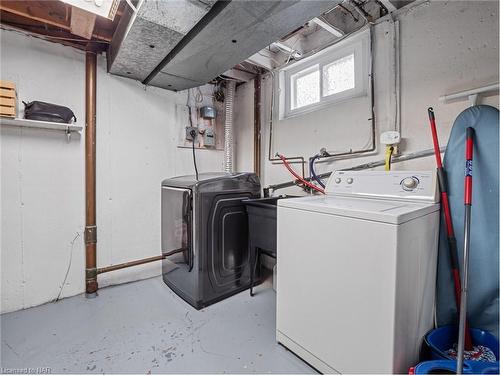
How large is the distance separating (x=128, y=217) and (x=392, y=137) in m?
2.37

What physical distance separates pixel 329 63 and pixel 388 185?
1411 mm

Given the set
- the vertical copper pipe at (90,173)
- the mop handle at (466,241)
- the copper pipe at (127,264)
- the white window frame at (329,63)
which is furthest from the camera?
the copper pipe at (127,264)

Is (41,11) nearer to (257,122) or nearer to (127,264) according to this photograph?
(257,122)

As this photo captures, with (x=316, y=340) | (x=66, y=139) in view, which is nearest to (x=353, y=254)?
(x=316, y=340)

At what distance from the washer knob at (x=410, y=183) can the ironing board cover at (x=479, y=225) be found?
19 cm

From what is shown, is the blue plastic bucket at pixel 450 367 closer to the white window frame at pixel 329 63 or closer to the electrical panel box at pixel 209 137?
the white window frame at pixel 329 63

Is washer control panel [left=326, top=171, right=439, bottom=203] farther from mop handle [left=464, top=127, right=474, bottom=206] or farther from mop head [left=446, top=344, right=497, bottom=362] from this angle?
mop head [left=446, top=344, right=497, bottom=362]

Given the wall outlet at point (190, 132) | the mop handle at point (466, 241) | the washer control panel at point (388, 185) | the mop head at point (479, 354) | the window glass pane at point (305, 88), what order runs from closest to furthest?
the mop handle at point (466, 241), the mop head at point (479, 354), the washer control panel at point (388, 185), the window glass pane at point (305, 88), the wall outlet at point (190, 132)

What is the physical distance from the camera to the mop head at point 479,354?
113 cm

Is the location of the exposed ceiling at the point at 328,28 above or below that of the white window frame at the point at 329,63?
above

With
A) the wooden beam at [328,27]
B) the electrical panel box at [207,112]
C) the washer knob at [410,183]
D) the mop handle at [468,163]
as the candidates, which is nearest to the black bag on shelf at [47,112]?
the electrical panel box at [207,112]

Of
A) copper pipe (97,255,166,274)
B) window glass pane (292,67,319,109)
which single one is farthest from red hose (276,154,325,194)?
copper pipe (97,255,166,274)

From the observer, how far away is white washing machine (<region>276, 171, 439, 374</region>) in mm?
1020

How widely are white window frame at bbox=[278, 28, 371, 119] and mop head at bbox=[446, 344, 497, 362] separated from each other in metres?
1.73
